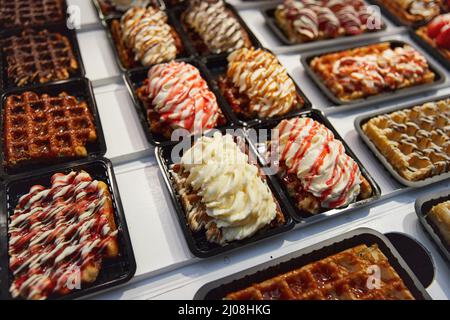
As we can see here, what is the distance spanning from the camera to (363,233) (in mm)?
2084

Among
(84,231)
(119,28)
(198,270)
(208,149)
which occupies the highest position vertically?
(119,28)

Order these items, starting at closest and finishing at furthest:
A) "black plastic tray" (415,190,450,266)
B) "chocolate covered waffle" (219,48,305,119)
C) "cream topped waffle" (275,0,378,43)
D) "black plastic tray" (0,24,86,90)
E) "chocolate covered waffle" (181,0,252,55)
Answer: "black plastic tray" (415,190,450,266) < "chocolate covered waffle" (219,48,305,119) < "black plastic tray" (0,24,86,90) < "chocolate covered waffle" (181,0,252,55) < "cream topped waffle" (275,0,378,43)

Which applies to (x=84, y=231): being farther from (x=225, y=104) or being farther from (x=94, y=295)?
(x=225, y=104)

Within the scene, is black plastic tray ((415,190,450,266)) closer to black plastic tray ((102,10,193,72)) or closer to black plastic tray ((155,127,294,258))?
black plastic tray ((155,127,294,258))

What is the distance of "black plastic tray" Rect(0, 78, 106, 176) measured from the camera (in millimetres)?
2279

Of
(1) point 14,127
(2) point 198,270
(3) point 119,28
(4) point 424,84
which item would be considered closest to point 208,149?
(2) point 198,270

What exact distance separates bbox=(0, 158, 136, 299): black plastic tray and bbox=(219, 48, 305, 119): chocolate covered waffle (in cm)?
96

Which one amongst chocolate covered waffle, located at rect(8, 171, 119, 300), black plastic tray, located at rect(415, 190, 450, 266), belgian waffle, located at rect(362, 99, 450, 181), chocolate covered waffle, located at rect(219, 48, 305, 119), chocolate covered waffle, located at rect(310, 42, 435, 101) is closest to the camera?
chocolate covered waffle, located at rect(8, 171, 119, 300)

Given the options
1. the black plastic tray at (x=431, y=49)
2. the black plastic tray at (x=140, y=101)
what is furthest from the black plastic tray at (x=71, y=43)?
the black plastic tray at (x=431, y=49)

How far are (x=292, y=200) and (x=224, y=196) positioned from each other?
47cm

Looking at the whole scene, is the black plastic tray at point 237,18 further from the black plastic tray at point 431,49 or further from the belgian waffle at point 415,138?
the black plastic tray at point 431,49

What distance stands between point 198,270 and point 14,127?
1.38 m

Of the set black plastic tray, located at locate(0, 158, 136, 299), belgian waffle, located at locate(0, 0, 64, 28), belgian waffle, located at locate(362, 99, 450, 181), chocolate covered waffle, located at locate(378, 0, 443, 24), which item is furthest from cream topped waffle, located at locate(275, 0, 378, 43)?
black plastic tray, located at locate(0, 158, 136, 299)

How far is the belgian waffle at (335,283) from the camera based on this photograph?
185 cm
